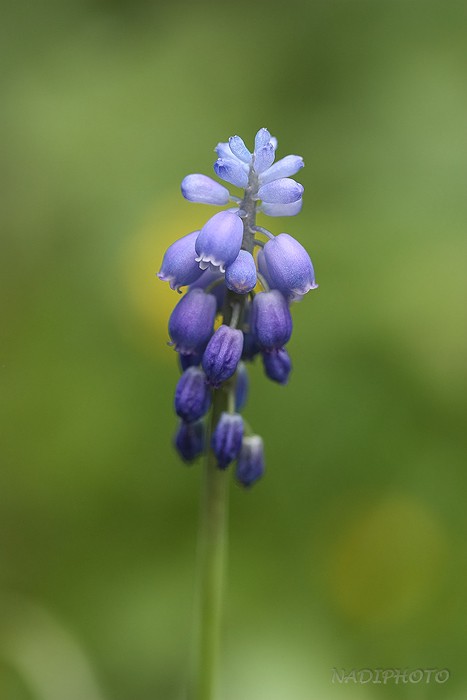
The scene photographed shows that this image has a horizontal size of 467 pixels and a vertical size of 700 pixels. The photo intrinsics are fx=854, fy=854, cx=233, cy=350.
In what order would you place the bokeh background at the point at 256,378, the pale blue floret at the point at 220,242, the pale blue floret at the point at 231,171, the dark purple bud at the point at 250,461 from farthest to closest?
the bokeh background at the point at 256,378 < the dark purple bud at the point at 250,461 < the pale blue floret at the point at 231,171 < the pale blue floret at the point at 220,242

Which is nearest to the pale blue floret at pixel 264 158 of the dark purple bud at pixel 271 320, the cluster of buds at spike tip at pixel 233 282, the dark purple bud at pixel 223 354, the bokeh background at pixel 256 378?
the cluster of buds at spike tip at pixel 233 282

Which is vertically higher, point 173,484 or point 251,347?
point 173,484

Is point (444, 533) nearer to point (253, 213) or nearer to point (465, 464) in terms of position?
point (465, 464)

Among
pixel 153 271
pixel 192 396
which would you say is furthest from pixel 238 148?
pixel 153 271

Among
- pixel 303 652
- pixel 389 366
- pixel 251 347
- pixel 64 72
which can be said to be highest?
pixel 64 72

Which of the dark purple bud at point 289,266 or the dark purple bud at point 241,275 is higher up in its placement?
the dark purple bud at point 289,266

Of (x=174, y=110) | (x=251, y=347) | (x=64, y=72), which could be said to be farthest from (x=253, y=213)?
(x=64, y=72)

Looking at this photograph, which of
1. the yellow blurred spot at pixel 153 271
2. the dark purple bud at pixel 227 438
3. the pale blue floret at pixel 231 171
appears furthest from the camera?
the yellow blurred spot at pixel 153 271

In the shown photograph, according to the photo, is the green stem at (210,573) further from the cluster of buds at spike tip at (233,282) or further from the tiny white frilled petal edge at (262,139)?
the tiny white frilled petal edge at (262,139)
